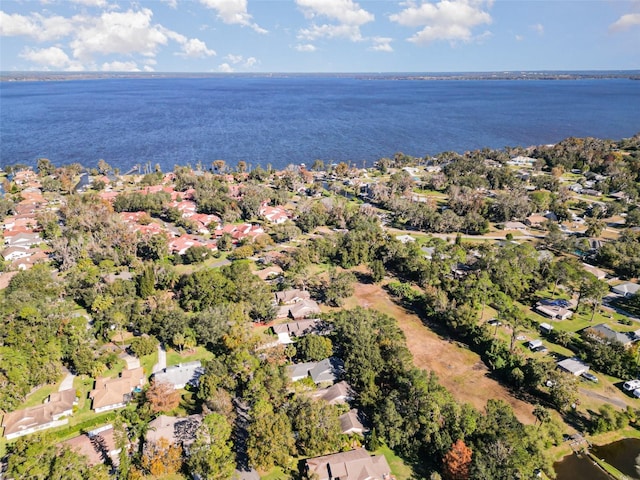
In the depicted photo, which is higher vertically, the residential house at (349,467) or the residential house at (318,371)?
the residential house at (318,371)

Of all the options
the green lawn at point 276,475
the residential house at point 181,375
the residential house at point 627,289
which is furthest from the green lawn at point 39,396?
the residential house at point 627,289

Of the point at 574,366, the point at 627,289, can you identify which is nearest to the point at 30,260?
the point at 574,366

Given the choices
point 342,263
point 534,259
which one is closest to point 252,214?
point 342,263

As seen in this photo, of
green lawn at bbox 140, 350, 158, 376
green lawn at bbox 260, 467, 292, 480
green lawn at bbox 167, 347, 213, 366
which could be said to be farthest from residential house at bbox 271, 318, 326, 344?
green lawn at bbox 260, 467, 292, 480

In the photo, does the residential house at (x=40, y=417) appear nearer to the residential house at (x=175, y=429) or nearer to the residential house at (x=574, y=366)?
the residential house at (x=175, y=429)

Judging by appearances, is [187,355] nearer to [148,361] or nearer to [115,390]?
[148,361]
